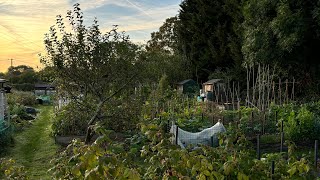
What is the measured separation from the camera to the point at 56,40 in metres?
10.7

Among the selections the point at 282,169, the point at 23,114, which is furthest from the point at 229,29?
the point at 282,169

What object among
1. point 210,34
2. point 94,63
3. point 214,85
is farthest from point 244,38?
point 94,63

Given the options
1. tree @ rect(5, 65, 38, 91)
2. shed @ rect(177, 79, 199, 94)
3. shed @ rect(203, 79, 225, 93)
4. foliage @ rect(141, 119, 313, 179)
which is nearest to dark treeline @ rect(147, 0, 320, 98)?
shed @ rect(177, 79, 199, 94)

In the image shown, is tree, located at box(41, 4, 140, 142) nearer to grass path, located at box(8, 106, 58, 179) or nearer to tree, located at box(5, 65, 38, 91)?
grass path, located at box(8, 106, 58, 179)

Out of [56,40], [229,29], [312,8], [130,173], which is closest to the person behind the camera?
[130,173]

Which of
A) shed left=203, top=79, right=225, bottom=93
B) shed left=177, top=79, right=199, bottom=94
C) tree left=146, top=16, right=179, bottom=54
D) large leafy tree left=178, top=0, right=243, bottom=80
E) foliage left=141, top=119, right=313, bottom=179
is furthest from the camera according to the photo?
tree left=146, top=16, right=179, bottom=54

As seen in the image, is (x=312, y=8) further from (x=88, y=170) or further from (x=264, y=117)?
(x=88, y=170)

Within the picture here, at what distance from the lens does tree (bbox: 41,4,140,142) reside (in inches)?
424

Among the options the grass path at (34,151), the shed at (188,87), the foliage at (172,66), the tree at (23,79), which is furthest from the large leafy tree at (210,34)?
the tree at (23,79)

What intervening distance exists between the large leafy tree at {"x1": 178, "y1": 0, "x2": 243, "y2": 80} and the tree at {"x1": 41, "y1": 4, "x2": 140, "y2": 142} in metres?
13.6

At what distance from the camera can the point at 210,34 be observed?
27438mm

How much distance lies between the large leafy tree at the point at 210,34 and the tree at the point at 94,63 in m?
13.6

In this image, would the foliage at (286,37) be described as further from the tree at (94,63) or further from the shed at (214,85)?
the tree at (94,63)

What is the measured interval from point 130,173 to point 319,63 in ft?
64.6
